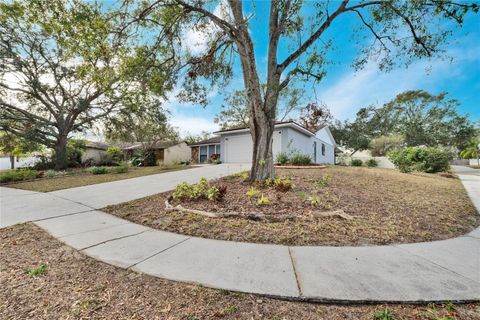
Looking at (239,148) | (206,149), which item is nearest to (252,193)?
(239,148)

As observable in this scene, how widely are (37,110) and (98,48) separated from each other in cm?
1769

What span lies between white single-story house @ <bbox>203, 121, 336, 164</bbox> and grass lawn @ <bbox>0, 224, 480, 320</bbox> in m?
10.8

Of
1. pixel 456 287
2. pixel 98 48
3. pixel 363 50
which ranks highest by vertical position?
pixel 363 50

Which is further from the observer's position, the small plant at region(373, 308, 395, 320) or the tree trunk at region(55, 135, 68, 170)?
the tree trunk at region(55, 135, 68, 170)

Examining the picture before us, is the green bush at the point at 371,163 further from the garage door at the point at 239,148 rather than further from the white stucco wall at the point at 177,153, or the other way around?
the white stucco wall at the point at 177,153

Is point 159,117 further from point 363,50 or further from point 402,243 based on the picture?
point 402,243

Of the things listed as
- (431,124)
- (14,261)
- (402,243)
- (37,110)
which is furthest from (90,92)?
(431,124)

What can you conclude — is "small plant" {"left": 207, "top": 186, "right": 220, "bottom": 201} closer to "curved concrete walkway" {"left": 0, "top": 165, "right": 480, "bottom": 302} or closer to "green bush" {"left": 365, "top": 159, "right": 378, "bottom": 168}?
"curved concrete walkway" {"left": 0, "top": 165, "right": 480, "bottom": 302}

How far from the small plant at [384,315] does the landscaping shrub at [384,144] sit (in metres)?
35.9

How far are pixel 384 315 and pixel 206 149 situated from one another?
71.4 ft

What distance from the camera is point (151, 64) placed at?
6.09 metres

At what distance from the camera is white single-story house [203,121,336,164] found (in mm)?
14820

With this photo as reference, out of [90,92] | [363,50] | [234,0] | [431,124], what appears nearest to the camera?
[234,0]

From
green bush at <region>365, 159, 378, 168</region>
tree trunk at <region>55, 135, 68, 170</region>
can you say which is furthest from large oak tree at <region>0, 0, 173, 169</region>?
green bush at <region>365, 159, 378, 168</region>
